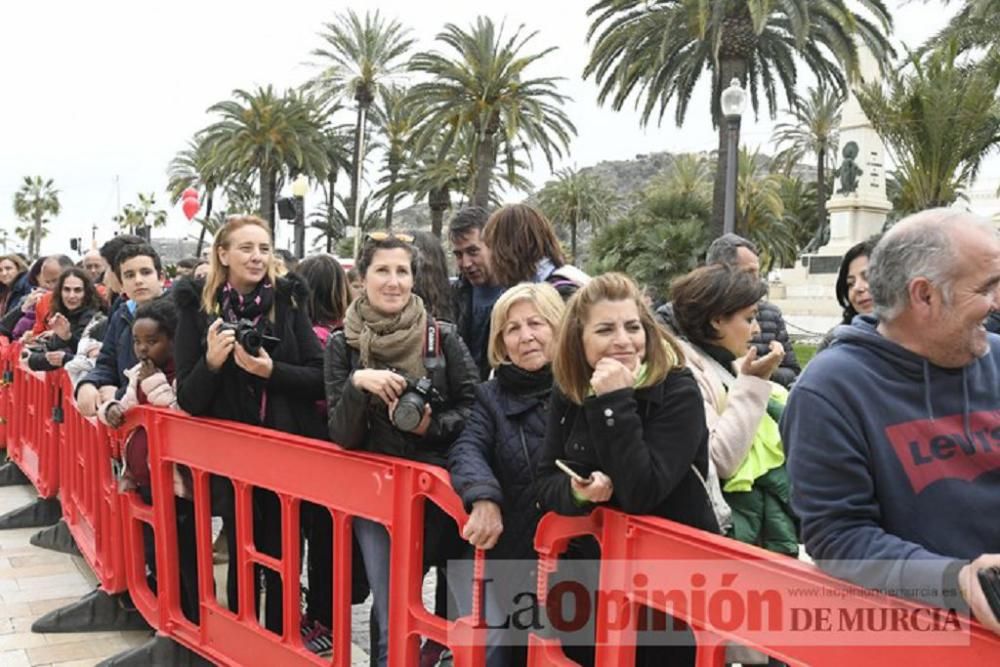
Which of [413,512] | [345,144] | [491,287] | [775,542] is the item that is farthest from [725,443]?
[345,144]

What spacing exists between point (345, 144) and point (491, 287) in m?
34.4

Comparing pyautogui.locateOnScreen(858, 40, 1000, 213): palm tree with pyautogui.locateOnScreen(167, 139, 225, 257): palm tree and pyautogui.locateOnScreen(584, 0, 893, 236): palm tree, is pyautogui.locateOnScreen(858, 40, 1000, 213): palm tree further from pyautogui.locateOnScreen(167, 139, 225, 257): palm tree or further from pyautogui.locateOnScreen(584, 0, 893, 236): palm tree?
pyautogui.locateOnScreen(167, 139, 225, 257): palm tree

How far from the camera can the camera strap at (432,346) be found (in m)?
2.97

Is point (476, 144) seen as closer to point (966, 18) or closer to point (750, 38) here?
point (750, 38)

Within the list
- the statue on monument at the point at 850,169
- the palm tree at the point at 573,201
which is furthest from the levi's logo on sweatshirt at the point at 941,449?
the palm tree at the point at 573,201

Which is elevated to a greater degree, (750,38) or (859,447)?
(750,38)

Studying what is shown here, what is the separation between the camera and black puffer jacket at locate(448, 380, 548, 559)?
247 cm

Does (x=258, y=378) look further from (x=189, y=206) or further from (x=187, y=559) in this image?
(x=189, y=206)

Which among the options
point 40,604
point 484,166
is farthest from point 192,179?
point 40,604

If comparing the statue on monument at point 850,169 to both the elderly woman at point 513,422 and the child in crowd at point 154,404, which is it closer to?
the child in crowd at point 154,404

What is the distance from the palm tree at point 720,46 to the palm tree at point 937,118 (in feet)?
3.71

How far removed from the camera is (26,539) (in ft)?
19.0

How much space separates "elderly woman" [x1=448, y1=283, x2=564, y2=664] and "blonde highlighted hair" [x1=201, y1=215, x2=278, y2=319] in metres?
1.26

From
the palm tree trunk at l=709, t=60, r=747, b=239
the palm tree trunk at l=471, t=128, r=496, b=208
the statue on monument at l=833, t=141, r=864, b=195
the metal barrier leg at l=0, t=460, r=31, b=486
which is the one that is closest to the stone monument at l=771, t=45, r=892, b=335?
the statue on monument at l=833, t=141, r=864, b=195
